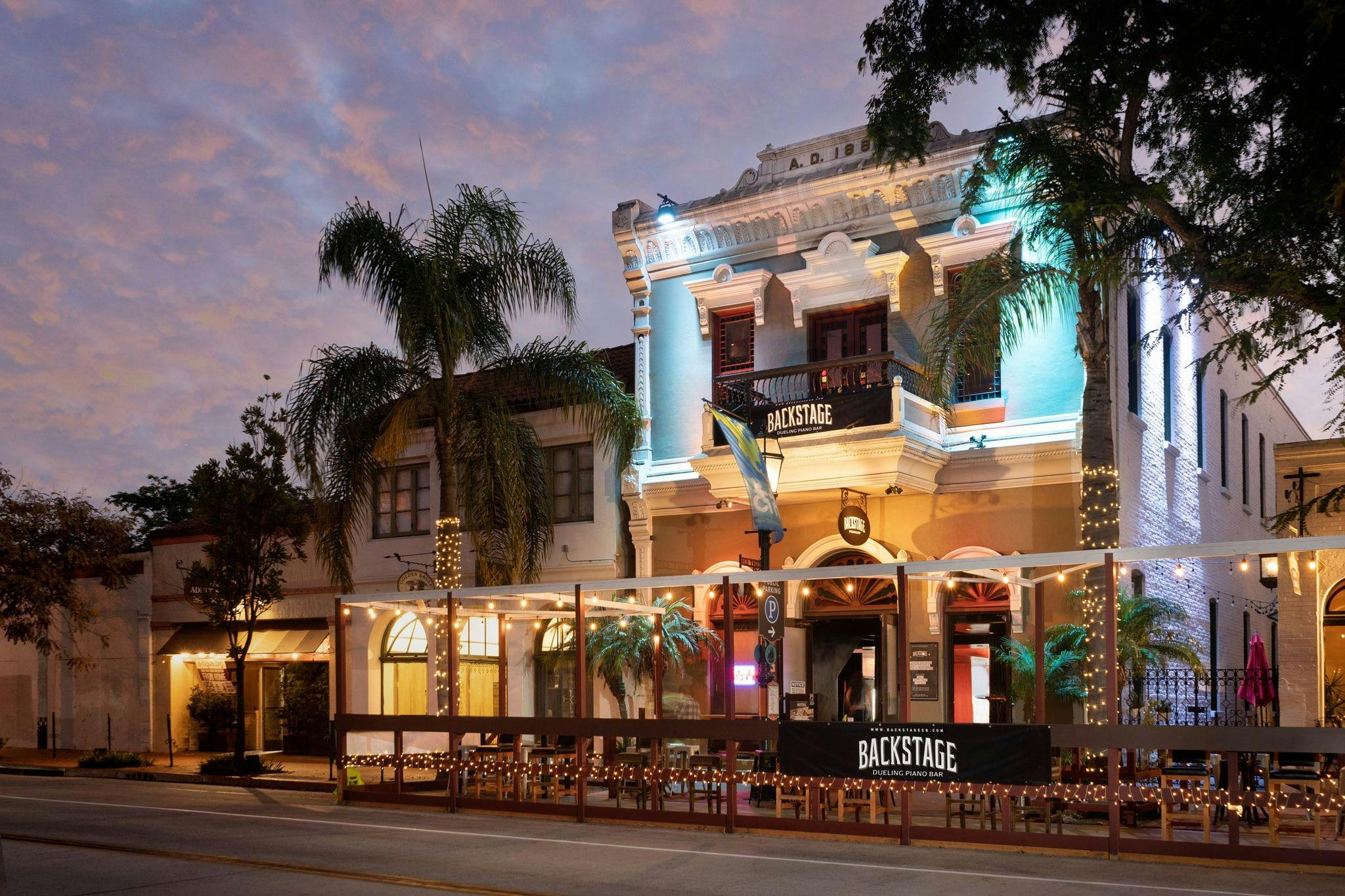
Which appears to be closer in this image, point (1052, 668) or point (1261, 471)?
point (1052, 668)

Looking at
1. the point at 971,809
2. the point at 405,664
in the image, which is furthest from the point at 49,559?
the point at 971,809

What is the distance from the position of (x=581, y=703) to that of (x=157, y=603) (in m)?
20.2

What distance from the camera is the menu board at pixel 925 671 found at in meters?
22.5

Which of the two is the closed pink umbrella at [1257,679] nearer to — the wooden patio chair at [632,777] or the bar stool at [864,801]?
the bar stool at [864,801]

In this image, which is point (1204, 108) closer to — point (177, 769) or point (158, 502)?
point (177, 769)

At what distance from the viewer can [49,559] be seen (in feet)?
102

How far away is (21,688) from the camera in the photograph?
35.1 m

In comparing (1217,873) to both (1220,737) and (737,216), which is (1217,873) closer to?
(1220,737)

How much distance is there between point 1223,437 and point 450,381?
17206mm

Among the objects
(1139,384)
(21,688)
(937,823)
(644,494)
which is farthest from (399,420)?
(21,688)

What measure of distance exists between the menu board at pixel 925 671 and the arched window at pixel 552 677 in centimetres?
695

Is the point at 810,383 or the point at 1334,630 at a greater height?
the point at 810,383

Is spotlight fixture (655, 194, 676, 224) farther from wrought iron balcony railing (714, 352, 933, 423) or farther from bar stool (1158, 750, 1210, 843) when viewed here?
bar stool (1158, 750, 1210, 843)

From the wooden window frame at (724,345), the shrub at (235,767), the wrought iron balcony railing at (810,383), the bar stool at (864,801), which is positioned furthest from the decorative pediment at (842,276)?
the shrub at (235,767)
